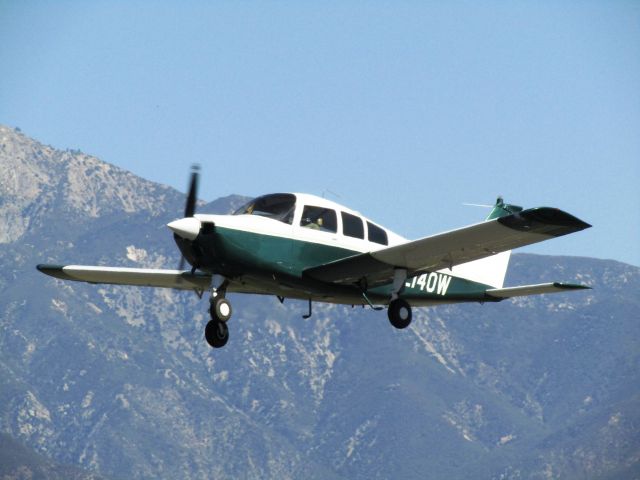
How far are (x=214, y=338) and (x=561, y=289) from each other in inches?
392

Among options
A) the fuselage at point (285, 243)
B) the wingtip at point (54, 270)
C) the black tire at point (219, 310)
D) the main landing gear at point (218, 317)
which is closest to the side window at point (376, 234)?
the fuselage at point (285, 243)

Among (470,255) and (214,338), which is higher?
(470,255)

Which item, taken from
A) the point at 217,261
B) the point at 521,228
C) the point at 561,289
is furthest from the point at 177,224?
the point at 561,289

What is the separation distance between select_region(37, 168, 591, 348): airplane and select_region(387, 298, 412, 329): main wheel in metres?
0.03

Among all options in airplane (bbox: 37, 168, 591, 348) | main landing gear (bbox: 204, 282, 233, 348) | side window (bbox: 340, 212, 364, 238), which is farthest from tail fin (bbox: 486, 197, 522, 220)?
main landing gear (bbox: 204, 282, 233, 348)

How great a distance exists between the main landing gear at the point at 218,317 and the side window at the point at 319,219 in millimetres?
2910

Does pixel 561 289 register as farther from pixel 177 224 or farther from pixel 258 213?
pixel 177 224

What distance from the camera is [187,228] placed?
110 feet

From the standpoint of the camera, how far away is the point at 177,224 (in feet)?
110

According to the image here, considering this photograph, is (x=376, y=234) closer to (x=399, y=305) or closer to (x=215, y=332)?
(x=399, y=305)

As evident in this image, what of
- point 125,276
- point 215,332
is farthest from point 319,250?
point 125,276

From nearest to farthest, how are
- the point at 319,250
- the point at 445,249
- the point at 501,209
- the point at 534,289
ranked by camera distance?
the point at 319,250
the point at 445,249
the point at 534,289
the point at 501,209

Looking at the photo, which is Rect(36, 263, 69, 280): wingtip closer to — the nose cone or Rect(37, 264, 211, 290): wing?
Rect(37, 264, 211, 290): wing

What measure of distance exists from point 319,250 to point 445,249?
3.39 m
